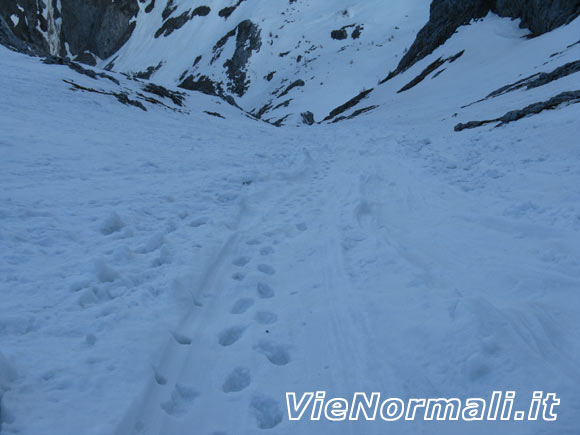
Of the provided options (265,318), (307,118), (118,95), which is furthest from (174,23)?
(265,318)

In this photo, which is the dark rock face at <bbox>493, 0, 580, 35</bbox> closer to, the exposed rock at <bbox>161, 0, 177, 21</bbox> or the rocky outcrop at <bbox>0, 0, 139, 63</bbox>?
the exposed rock at <bbox>161, 0, 177, 21</bbox>

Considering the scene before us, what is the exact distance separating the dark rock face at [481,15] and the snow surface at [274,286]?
21.7 metres

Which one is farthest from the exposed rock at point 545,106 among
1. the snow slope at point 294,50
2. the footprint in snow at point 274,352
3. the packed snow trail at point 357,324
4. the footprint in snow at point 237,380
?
the snow slope at point 294,50

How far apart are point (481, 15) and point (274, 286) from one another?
38249 millimetres

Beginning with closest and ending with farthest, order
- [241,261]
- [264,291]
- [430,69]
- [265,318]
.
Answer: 1. [265,318]
2. [264,291]
3. [241,261]
4. [430,69]

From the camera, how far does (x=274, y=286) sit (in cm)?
345

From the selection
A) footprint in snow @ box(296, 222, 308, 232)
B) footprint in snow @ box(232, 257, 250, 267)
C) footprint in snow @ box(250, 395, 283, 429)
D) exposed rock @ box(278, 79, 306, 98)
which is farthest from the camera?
exposed rock @ box(278, 79, 306, 98)

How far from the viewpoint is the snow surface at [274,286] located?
2.13m

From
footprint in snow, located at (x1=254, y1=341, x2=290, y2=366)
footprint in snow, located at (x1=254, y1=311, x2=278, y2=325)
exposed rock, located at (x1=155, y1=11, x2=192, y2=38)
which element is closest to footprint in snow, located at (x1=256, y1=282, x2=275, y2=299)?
footprint in snow, located at (x1=254, y1=311, x2=278, y2=325)

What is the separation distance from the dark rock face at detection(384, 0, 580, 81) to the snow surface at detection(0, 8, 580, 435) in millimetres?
21650

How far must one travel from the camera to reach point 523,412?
6.29 feet

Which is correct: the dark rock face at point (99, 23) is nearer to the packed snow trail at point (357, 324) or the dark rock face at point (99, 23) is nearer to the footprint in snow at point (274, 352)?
the packed snow trail at point (357, 324)

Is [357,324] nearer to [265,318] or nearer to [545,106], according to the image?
[265,318]

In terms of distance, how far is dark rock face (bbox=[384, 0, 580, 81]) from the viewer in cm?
2228
